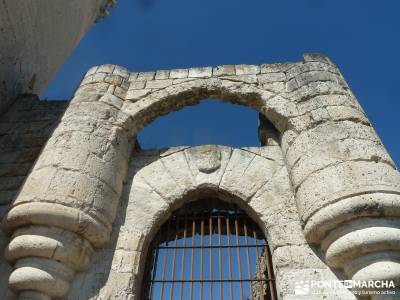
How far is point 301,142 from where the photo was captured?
11.3 feet

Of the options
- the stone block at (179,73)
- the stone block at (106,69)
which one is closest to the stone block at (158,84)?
the stone block at (179,73)

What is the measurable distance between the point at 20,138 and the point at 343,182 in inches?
162

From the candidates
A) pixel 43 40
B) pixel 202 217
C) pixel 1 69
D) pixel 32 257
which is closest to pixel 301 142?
pixel 202 217

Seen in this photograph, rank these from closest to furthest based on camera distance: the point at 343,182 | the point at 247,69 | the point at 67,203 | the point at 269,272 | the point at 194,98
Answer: the point at 343,182 < the point at 67,203 < the point at 269,272 < the point at 194,98 < the point at 247,69

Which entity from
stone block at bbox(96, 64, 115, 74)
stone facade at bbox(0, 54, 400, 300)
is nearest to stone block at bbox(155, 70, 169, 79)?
stone facade at bbox(0, 54, 400, 300)

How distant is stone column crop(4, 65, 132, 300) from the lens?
2779 mm

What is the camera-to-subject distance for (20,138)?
4523 millimetres

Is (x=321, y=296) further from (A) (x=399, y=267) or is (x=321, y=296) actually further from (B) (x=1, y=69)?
(B) (x=1, y=69)

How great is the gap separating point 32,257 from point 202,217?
1722 millimetres

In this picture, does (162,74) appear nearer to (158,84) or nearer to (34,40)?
(158,84)

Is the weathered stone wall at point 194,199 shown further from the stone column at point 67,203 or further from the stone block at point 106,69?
the stone block at point 106,69

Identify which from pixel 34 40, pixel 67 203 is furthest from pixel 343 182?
pixel 34 40

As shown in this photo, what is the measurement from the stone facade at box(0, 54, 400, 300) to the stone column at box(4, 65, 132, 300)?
0.04 feet

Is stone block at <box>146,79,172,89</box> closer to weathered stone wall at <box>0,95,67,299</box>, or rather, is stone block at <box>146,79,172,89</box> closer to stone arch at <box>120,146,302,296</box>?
stone arch at <box>120,146,302,296</box>
